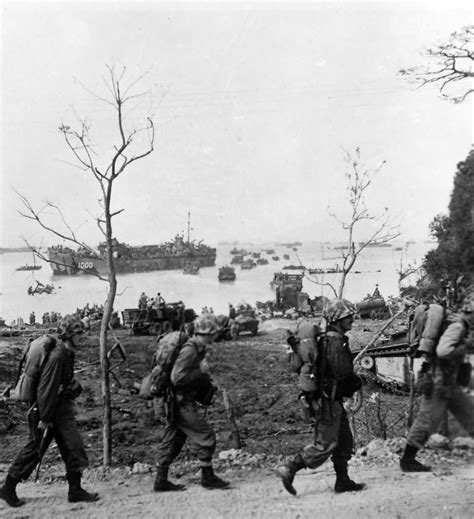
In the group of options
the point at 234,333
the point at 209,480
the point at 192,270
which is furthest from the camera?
the point at 192,270

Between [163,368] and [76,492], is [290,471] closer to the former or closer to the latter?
[163,368]

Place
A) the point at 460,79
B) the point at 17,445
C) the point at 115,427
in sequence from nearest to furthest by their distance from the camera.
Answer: the point at 460,79, the point at 17,445, the point at 115,427

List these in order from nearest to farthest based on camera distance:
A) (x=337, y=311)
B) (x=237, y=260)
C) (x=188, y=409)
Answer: (x=337, y=311) → (x=188, y=409) → (x=237, y=260)

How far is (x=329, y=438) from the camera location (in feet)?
15.4

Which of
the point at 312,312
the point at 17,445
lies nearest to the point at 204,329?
the point at 17,445

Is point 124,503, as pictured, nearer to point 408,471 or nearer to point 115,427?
point 408,471

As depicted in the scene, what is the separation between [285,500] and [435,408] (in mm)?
1576

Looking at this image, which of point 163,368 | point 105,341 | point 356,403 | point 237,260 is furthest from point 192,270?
point 163,368

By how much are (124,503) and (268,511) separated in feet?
4.34

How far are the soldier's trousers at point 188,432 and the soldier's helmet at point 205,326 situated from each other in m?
0.66

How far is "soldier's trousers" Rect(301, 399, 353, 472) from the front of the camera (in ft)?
15.3

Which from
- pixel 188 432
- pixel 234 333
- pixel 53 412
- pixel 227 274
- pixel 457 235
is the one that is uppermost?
pixel 457 235

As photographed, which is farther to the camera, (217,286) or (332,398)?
(217,286)

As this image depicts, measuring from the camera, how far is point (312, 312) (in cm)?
2686
